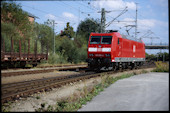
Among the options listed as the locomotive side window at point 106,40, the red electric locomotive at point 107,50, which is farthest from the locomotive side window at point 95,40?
the locomotive side window at point 106,40

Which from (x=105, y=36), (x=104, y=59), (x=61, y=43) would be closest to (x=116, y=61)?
(x=104, y=59)

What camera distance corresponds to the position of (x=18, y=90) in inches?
340

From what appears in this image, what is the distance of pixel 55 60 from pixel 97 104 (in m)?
22.2

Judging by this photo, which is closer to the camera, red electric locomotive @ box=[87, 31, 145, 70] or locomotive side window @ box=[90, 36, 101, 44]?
red electric locomotive @ box=[87, 31, 145, 70]

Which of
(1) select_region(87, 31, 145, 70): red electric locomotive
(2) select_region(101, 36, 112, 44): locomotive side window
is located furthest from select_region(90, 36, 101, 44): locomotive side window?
(2) select_region(101, 36, 112, 44): locomotive side window

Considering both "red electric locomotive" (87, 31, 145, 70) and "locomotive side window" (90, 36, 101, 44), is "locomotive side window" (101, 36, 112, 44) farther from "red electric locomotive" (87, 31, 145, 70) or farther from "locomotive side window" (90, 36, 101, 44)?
"locomotive side window" (90, 36, 101, 44)

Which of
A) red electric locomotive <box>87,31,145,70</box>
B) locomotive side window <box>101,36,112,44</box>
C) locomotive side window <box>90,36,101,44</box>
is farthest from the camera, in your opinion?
locomotive side window <box>90,36,101,44</box>

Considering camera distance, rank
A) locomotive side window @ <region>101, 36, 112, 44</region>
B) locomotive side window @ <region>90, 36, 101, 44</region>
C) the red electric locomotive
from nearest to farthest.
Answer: the red electric locomotive, locomotive side window @ <region>101, 36, 112, 44</region>, locomotive side window @ <region>90, 36, 101, 44</region>

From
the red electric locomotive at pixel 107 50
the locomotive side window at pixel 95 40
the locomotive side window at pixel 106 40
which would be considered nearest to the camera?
the red electric locomotive at pixel 107 50

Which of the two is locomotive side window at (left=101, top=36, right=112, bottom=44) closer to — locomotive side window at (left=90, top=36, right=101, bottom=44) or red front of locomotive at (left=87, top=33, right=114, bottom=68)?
red front of locomotive at (left=87, top=33, right=114, bottom=68)

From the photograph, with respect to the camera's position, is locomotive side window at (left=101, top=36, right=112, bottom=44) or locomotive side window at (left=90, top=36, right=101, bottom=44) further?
locomotive side window at (left=90, top=36, right=101, bottom=44)

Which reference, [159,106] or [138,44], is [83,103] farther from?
[138,44]

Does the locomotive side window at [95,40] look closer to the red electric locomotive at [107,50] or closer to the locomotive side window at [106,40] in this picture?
the red electric locomotive at [107,50]

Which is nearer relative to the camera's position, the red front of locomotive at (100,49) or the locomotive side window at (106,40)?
the red front of locomotive at (100,49)
